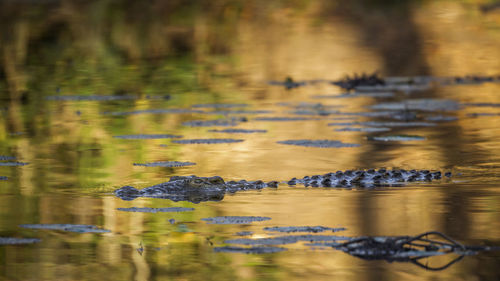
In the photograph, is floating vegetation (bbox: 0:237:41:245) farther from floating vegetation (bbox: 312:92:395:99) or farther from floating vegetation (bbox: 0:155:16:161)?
floating vegetation (bbox: 312:92:395:99)

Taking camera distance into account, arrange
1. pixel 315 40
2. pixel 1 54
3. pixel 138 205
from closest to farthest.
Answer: pixel 138 205
pixel 1 54
pixel 315 40

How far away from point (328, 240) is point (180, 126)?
617cm

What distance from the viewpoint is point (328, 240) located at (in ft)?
20.5

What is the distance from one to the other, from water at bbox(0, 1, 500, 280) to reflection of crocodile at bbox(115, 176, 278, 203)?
144 mm

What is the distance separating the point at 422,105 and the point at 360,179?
6.32 metres

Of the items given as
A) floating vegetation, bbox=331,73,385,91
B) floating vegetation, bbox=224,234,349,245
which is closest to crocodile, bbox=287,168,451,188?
floating vegetation, bbox=224,234,349,245

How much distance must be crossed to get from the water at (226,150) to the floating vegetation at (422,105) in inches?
7.7

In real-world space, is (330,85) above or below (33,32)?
below

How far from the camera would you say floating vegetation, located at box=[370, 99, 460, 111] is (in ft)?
46.3

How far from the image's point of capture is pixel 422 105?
47.4 ft

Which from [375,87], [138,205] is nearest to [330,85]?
[375,87]

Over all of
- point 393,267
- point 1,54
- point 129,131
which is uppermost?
point 1,54

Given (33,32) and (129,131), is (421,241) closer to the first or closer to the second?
(129,131)

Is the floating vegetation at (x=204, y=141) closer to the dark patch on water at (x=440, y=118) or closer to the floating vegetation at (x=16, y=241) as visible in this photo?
the dark patch on water at (x=440, y=118)
